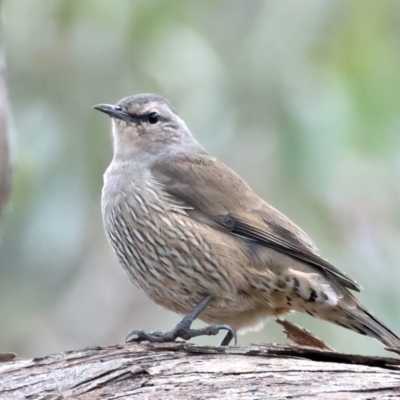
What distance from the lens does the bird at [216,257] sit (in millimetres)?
3766

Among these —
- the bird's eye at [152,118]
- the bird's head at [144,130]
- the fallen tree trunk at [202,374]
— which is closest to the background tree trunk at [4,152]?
the fallen tree trunk at [202,374]

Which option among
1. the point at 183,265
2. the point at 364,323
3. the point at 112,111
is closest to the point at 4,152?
the point at 183,265

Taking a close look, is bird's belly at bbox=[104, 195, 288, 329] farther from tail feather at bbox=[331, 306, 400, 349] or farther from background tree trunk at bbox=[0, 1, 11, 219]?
background tree trunk at bbox=[0, 1, 11, 219]

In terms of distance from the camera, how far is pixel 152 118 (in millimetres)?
4438

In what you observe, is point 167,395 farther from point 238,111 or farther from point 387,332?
point 238,111

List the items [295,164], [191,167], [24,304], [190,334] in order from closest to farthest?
[190,334]
[191,167]
[295,164]
[24,304]

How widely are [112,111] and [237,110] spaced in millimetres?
1479

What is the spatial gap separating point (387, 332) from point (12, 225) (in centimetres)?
263

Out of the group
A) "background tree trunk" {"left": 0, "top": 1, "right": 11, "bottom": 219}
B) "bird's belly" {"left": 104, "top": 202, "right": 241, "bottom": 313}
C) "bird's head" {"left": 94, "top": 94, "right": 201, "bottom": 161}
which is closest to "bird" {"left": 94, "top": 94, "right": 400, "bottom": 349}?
"bird's belly" {"left": 104, "top": 202, "right": 241, "bottom": 313}

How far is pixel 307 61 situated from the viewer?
18.1 feet

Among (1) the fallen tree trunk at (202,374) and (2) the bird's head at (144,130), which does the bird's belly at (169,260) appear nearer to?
(2) the bird's head at (144,130)

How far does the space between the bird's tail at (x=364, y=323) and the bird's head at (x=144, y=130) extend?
3.89 ft

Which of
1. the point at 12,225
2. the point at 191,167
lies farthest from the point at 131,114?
the point at 12,225

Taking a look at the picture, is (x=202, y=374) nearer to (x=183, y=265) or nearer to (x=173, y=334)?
(x=173, y=334)
